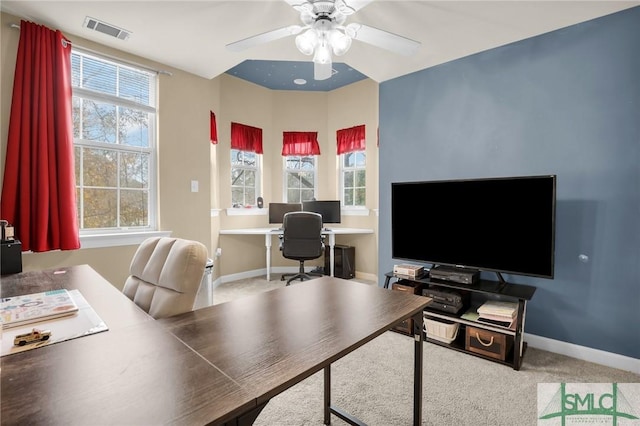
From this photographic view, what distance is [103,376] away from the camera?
0.77 m

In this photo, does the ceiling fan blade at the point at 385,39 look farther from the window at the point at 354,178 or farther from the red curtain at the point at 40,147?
the window at the point at 354,178

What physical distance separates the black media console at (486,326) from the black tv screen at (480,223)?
0.17 meters

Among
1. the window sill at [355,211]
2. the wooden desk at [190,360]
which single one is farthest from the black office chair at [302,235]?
the wooden desk at [190,360]

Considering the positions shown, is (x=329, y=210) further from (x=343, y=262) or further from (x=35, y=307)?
(x=35, y=307)

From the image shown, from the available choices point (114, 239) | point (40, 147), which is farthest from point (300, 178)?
→ point (40, 147)

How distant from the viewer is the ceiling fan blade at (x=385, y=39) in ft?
6.34

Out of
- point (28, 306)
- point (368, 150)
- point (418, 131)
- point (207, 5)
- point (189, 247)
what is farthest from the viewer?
point (368, 150)

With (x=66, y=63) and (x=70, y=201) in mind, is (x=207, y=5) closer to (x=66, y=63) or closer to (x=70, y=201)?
(x=66, y=63)

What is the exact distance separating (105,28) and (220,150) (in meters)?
2.09

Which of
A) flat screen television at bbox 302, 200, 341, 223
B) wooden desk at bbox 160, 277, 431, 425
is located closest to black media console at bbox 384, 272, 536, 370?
wooden desk at bbox 160, 277, 431, 425

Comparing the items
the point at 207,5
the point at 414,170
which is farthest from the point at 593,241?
the point at 207,5

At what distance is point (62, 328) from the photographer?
41.7 inches

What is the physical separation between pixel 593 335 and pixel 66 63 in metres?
4.66

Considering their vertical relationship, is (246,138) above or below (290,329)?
above
